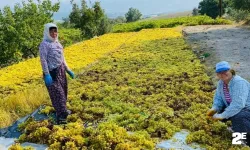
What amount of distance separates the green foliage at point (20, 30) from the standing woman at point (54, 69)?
2436 cm

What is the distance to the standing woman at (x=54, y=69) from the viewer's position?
696cm

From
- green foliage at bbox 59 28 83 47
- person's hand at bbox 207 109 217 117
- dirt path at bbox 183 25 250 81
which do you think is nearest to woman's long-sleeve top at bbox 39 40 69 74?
person's hand at bbox 207 109 217 117

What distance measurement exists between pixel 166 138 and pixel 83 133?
1.61 m

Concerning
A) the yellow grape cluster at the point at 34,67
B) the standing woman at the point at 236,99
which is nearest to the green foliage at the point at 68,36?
the yellow grape cluster at the point at 34,67

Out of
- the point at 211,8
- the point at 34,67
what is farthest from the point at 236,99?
the point at 211,8

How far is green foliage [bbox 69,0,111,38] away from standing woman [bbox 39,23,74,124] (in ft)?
120

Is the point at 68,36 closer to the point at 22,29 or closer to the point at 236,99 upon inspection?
the point at 22,29

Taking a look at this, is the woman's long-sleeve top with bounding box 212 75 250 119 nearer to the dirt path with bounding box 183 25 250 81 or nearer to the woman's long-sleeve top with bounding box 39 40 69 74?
the woman's long-sleeve top with bounding box 39 40 69 74

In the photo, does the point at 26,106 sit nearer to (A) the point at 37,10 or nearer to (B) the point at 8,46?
(B) the point at 8,46

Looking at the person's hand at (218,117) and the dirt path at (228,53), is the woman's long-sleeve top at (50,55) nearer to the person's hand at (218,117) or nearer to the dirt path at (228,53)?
the person's hand at (218,117)

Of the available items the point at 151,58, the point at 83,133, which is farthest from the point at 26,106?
the point at 151,58

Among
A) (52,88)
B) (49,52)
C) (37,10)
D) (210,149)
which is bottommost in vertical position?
(210,149)

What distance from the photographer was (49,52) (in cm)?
714

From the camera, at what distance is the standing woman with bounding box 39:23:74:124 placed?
6961 millimetres
